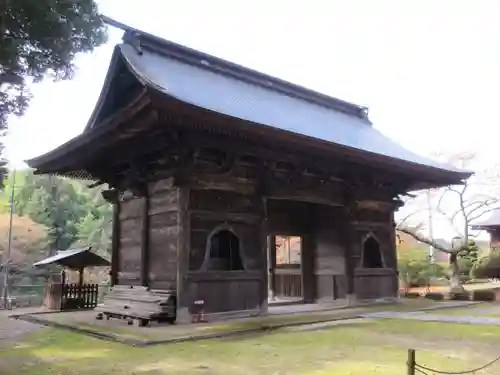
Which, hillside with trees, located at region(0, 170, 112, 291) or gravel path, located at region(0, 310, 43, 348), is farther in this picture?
hillside with trees, located at region(0, 170, 112, 291)

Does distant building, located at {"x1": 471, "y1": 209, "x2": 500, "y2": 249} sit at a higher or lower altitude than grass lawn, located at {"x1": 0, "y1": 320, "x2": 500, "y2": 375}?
higher

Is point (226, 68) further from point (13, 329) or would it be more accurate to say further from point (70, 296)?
point (13, 329)

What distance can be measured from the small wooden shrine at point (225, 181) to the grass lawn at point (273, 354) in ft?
8.45

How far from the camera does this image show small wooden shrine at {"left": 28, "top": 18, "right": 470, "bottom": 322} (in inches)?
397

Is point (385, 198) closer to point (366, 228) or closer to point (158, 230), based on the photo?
point (366, 228)

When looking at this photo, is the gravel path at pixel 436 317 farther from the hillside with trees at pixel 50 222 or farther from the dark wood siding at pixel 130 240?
the hillside with trees at pixel 50 222

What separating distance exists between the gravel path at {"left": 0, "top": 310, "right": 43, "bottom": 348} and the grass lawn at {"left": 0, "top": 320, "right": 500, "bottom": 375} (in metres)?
0.31

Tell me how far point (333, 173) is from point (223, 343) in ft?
22.5

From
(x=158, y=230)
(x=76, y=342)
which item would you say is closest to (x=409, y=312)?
(x=158, y=230)

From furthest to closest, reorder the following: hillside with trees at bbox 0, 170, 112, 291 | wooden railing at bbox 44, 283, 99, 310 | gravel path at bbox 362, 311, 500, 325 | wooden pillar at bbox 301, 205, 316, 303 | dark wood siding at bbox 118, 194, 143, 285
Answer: hillside with trees at bbox 0, 170, 112, 291
wooden pillar at bbox 301, 205, 316, 303
wooden railing at bbox 44, 283, 99, 310
dark wood siding at bbox 118, 194, 143, 285
gravel path at bbox 362, 311, 500, 325

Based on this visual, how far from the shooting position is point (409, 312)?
40.9ft

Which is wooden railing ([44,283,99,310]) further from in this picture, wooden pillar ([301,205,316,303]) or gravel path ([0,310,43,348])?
wooden pillar ([301,205,316,303])

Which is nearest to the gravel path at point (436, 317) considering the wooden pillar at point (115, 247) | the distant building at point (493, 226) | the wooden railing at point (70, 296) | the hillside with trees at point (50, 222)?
the wooden pillar at point (115, 247)

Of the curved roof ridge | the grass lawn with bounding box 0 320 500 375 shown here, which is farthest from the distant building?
the grass lawn with bounding box 0 320 500 375
